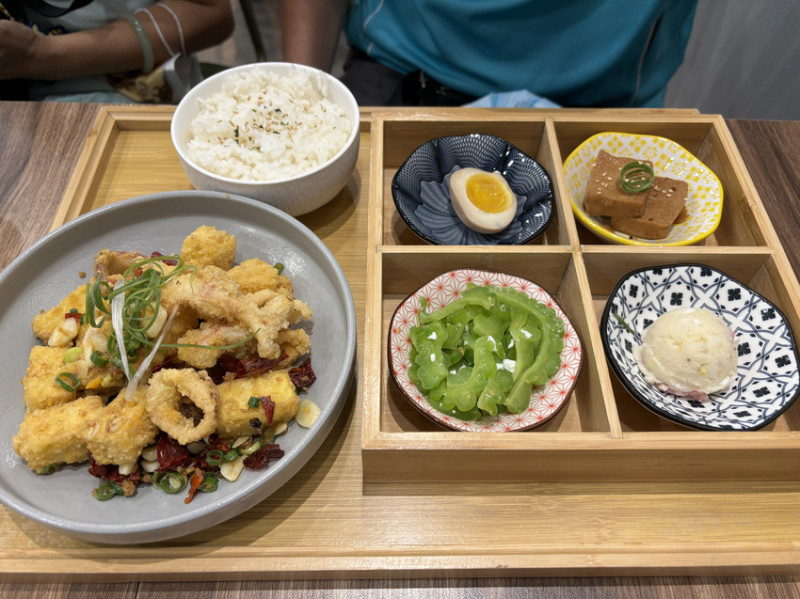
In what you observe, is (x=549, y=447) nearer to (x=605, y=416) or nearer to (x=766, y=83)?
(x=605, y=416)

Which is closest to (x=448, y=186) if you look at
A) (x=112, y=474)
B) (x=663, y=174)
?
(x=663, y=174)

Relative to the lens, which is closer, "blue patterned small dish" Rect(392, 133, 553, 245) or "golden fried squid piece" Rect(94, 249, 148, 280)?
"golden fried squid piece" Rect(94, 249, 148, 280)

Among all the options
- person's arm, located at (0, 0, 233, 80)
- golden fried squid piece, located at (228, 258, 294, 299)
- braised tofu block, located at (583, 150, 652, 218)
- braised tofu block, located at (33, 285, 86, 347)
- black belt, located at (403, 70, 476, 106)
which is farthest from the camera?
black belt, located at (403, 70, 476, 106)

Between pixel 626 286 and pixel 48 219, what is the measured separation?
6.25ft

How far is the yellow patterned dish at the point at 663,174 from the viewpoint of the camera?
1.77m

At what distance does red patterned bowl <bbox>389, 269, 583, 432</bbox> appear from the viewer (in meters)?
1.35

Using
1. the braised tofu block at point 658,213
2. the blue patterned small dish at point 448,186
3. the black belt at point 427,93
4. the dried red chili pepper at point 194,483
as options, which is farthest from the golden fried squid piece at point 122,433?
the black belt at point 427,93

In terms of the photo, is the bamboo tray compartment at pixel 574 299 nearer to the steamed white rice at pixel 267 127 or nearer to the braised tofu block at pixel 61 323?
the steamed white rice at pixel 267 127

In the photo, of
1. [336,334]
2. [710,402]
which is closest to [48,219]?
[336,334]

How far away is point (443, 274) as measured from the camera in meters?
1.57

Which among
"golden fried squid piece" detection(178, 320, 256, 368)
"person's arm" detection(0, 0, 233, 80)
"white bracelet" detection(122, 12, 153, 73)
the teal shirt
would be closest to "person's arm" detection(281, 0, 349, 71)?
the teal shirt

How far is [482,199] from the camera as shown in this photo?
180 centimetres

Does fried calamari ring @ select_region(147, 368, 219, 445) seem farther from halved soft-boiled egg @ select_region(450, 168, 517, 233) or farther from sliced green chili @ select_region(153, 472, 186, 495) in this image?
halved soft-boiled egg @ select_region(450, 168, 517, 233)

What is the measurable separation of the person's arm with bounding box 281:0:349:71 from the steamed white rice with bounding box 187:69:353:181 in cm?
74
